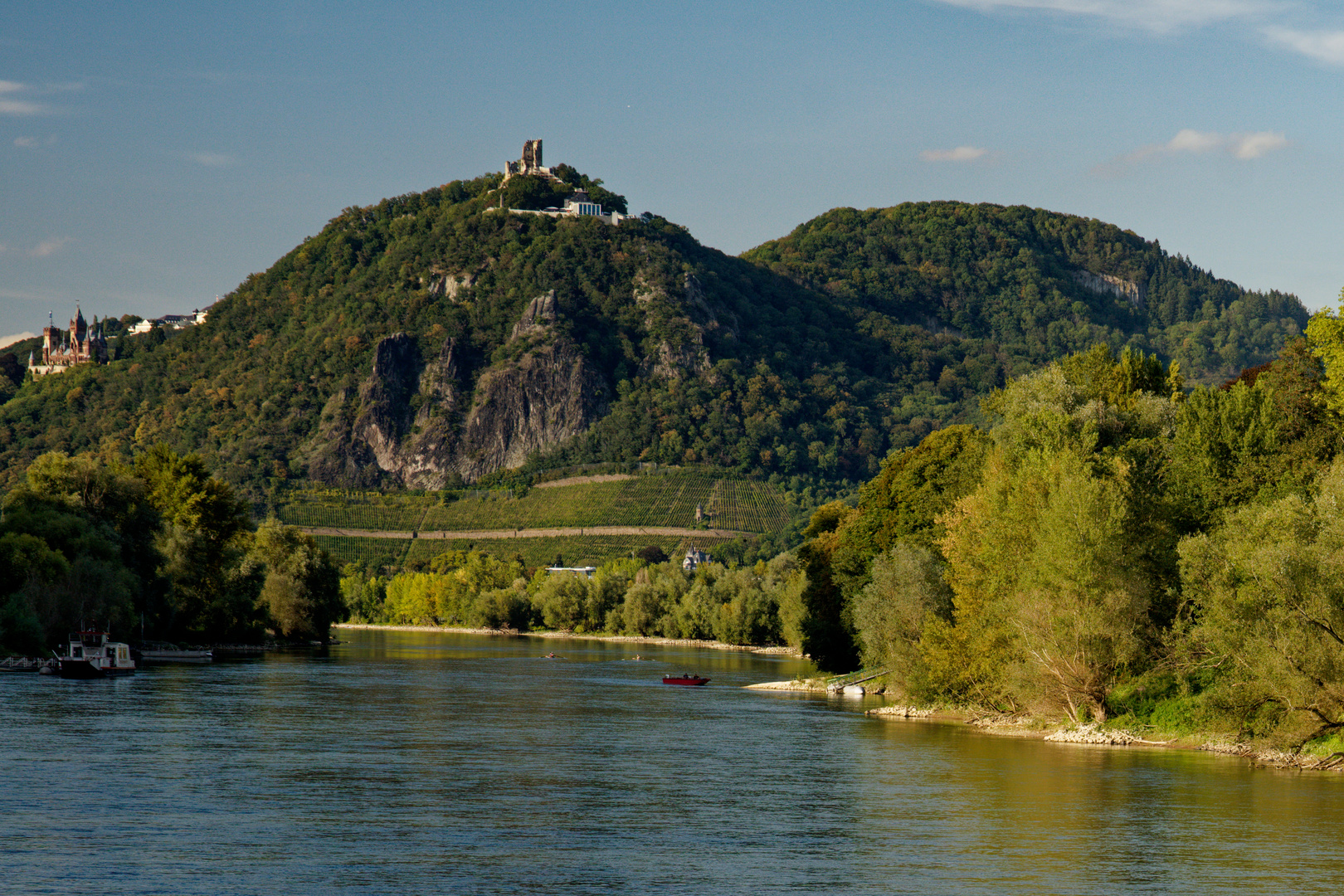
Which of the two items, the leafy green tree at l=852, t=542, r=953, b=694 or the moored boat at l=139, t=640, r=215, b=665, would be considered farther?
the moored boat at l=139, t=640, r=215, b=665

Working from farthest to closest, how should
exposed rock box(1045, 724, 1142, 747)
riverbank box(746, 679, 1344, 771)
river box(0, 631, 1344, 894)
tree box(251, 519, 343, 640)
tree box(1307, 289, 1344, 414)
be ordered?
tree box(251, 519, 343, 640) < tree box(1307, 289, 1344, 414) < exposed rock box(1045, 724, 1142, 747) < riverbank box(746, 679, 1344, 771) < river box(0, 631, 1344, 894)

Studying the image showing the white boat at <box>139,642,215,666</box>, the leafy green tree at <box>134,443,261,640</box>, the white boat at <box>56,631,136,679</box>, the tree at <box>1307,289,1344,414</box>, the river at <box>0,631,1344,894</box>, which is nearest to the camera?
the river at <box>0,631,1344,894</box>

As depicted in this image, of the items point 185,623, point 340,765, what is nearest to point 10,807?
point 340,765

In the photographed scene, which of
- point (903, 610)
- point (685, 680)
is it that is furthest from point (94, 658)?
point (903, 610)

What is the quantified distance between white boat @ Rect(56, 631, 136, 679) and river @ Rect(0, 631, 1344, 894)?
27.1 ft

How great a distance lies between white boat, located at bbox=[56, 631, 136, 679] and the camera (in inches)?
3332

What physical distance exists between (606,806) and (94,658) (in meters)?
53.8

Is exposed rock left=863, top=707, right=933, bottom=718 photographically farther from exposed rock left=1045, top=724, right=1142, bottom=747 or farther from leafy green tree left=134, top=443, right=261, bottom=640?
leafy green tree left=134, top=443, right=261, bottom=640

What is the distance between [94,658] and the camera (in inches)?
3435

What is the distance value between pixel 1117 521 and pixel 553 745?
26.6 m

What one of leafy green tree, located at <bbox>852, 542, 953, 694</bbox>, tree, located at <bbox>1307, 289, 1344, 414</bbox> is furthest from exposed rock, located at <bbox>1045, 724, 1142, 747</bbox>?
tree, located at <bbox>1307, 289, 1344, 414</bbox>

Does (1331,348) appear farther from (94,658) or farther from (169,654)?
(169,654)

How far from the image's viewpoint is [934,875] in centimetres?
3581

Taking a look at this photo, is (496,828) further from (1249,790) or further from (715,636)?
(715,636)
